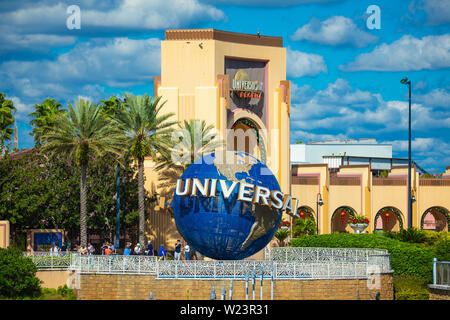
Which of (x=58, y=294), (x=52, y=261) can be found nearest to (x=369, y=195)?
(x=52, y=261)

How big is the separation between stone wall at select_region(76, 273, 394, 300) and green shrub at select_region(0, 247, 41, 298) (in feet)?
7.14

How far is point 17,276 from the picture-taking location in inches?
1382

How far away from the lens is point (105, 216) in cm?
5294

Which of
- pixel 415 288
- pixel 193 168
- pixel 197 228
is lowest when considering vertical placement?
pixel 415 288

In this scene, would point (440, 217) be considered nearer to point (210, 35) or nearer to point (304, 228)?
point (304, 228)

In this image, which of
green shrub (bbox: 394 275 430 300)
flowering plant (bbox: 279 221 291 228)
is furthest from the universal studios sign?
flowering plant (bbox: 279 221 291 228)

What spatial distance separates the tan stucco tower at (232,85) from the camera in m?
57.1

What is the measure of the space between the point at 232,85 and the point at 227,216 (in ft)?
79.9

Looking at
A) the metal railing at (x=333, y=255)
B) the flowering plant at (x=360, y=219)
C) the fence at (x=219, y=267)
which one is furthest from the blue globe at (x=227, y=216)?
the flowering plant at (x=360, y=219)

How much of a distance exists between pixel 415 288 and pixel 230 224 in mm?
10530

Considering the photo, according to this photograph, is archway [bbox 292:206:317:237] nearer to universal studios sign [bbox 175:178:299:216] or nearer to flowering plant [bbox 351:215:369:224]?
flowering plant [bbox 351:215:369:224]
